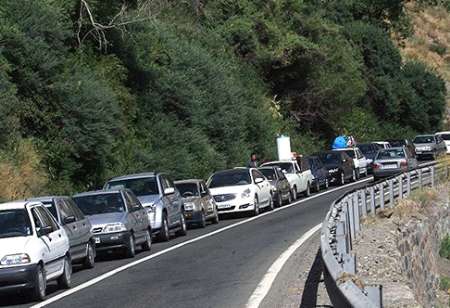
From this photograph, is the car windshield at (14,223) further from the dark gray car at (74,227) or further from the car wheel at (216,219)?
the car wheel at (216,219)

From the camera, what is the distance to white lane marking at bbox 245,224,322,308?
1376 centimetres

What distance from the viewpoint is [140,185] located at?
87.9 feet

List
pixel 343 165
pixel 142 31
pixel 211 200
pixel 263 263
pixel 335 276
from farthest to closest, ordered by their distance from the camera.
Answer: pixel 343 165 → pixel 142 31 → pixel 211 200 → pixel 263 263 → pixel 335 276

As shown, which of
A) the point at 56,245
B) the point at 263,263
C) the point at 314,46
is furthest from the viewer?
the point at 314,46

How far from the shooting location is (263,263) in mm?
18562

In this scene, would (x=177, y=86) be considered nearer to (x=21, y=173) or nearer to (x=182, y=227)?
(x=21, y=173)

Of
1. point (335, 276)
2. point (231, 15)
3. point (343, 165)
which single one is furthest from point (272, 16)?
point (335, 276)

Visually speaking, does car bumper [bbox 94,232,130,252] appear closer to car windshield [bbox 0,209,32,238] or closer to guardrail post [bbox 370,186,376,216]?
car windshield [bbox 0,209,32,238]

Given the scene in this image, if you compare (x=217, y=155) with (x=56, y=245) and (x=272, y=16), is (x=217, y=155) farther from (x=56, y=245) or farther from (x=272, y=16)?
(x=56, y=245)

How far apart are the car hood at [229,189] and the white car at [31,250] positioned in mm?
16202

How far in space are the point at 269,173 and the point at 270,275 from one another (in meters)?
22.0

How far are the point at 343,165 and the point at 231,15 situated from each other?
1541cm

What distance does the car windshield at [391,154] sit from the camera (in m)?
45.4

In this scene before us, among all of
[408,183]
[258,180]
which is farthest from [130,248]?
[408,183]
